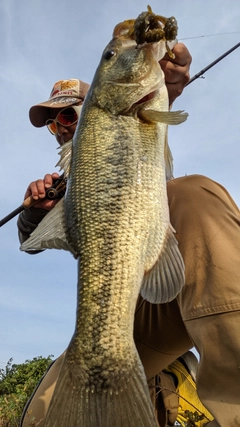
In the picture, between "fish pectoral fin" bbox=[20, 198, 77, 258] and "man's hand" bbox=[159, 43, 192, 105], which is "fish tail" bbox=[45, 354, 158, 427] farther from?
"man's hand" bbox=[159, 43, 192, 105]

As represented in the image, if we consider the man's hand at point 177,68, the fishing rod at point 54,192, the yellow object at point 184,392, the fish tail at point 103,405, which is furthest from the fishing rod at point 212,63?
the fish tail at point 103,405

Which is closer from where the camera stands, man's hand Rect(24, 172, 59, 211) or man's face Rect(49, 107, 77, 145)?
man's hand Rect(24, 172, 59, 211)

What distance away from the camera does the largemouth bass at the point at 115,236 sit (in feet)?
6.23

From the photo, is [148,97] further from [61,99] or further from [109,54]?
[61,99]

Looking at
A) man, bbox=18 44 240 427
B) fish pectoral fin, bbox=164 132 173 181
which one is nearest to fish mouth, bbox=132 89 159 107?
fish pectoral fin, bbox=164 132 173 181

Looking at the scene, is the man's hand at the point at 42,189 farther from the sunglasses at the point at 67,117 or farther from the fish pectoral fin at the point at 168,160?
the fish pectoral fin at the point at 168,160

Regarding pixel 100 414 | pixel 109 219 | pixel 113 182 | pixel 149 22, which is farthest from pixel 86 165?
pixel 100 414

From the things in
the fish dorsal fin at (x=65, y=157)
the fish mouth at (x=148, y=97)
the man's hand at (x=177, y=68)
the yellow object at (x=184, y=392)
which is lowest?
the yellow object at (x=184, y=392)

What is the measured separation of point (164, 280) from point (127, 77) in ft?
3.82

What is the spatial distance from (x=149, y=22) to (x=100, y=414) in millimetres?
1955

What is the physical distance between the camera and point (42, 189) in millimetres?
3701

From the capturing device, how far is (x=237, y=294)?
2271 mm

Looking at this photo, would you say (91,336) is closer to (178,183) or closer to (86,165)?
Answer: (86,165)

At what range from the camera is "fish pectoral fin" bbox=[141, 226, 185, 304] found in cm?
220
